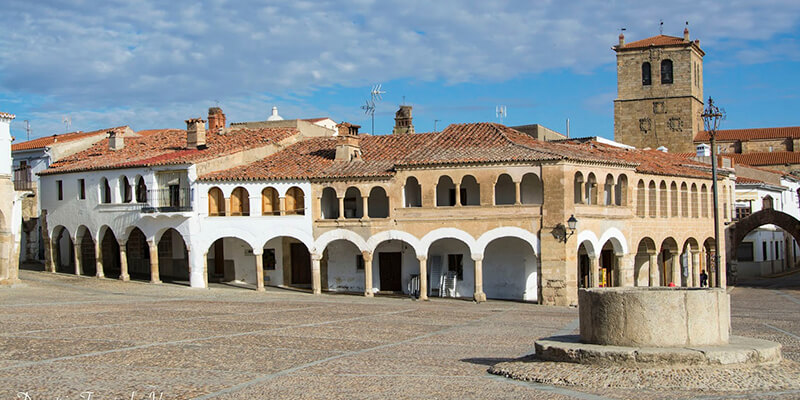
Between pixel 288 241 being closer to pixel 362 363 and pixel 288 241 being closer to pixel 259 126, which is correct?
pixel 259 126

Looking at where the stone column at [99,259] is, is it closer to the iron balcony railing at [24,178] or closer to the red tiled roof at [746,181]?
the iron balcony railing at [24,178]

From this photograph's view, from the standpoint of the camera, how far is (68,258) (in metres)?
41.2

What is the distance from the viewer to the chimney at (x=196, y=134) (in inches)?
1499

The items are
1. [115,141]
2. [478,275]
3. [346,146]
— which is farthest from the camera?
[115,141]

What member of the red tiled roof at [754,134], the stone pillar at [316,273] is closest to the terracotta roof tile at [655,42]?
the red tiled roof at [754,134]

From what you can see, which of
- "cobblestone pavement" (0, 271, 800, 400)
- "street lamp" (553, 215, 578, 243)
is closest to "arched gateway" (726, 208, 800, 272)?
"cobblestone pavement" (0, 271, 800, 400)

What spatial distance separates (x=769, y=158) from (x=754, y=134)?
8096mm

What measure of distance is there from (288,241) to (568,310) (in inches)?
479

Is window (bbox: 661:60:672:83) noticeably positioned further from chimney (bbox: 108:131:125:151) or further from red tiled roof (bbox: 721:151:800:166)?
chimney (bbox: 108:131:125:151)

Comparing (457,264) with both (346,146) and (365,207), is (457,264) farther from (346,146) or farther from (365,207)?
(346,146)

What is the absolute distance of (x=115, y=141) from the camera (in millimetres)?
40219

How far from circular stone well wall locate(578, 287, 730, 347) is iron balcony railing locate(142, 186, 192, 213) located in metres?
25.1

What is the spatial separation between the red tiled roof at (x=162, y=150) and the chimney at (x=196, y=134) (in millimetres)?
352

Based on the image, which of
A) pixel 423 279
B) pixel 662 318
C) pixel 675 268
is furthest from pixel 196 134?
pixel 662 318
